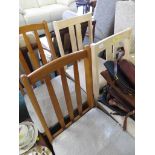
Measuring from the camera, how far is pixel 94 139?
0.89 meters

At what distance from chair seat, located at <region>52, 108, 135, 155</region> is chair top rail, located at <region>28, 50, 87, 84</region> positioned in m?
0.39

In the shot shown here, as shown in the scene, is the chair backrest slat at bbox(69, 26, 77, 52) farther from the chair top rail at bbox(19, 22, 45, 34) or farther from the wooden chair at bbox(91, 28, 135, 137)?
the wooden chair at bbox(91, 28, 135, 137)

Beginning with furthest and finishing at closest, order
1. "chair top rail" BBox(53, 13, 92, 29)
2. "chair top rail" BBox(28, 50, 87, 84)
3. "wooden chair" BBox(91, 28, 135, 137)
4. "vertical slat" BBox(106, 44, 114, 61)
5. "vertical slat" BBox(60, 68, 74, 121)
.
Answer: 1. "chair top rail" BBox(53, 13, 92, 29)
2. "vertical slat" BBox(106, 44, 114, 61)
3. "wooden chair" BBox(91, 28, 135, 137)
4. "vertical slat" BBox(60, 68, 74, 121)
5. "chair top rail" BBox(28, 50, 87, 84)

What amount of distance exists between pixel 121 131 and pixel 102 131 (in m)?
0.11

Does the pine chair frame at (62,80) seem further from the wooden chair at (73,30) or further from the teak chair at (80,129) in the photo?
the wooden chair at (73,30)

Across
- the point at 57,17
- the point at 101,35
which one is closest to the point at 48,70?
the point at 101,35

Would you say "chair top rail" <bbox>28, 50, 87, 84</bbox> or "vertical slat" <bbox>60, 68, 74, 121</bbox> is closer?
"chair top rail" <bbox>28, 50, 87, 84</bbox>

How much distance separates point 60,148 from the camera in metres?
0.87

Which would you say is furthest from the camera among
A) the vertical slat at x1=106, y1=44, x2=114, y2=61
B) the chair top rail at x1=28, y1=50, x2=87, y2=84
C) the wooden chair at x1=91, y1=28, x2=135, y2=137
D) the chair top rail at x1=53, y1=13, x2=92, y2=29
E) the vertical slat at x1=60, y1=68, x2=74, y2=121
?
the chair top rail at x1=53, y1=13, x2=92, y2=29

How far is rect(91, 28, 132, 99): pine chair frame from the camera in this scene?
984mm

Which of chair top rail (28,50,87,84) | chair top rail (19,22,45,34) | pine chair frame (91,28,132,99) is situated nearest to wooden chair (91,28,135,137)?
pine chair frame (91,28,132,99)

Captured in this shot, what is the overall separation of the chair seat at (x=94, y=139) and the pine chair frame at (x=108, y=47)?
0.72ft
